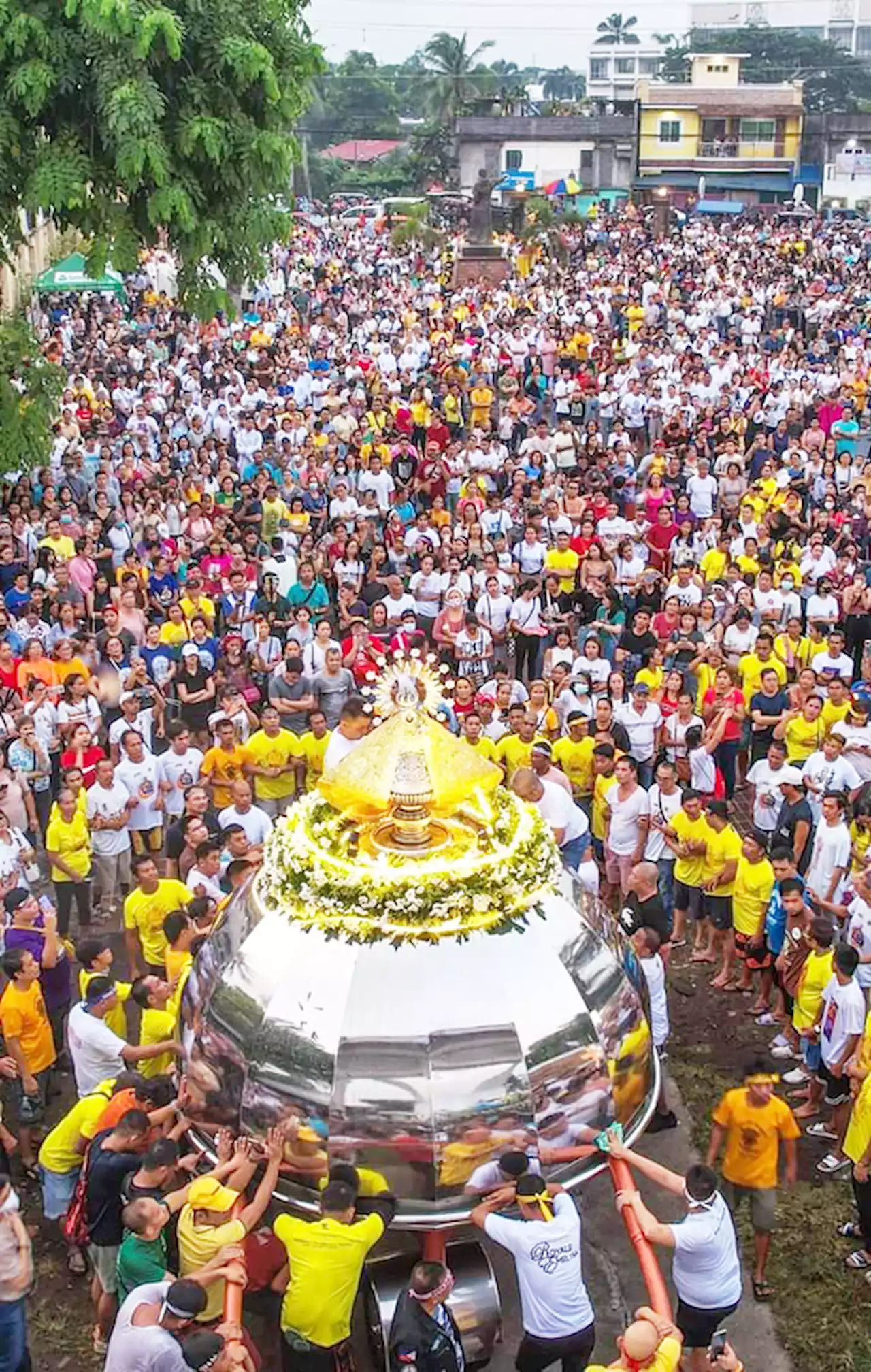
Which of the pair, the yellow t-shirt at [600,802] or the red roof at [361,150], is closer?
the yellow t-shirt at [600,802]

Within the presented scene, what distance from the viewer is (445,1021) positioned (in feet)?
25.5

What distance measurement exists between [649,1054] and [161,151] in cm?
1033

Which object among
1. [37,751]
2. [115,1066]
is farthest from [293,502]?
[115,1066]

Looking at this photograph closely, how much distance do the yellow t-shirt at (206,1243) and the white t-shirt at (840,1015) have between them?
12.9 feet

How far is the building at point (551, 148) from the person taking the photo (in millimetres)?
83188

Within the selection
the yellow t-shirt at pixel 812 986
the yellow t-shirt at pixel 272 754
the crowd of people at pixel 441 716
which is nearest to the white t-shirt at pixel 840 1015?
the crowd of people at pixel 441 716

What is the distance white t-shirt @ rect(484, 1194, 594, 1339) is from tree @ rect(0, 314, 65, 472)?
12616 mm

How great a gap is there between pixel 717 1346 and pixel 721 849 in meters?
4.24

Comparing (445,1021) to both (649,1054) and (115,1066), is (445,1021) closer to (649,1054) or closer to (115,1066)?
(649,1054)

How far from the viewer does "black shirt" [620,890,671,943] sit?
10102 millimetres

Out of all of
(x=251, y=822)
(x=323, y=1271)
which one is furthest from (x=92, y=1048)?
(x=251, y=822)

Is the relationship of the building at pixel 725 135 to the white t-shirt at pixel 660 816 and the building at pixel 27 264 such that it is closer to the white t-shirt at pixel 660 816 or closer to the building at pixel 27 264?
the building at pixel 27 264

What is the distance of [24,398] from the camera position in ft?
57.4

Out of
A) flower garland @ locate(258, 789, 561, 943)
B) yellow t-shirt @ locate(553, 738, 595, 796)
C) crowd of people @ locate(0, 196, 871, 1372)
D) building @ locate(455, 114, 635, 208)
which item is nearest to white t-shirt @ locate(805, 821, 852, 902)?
crowd of people @ locate(0, 196, 871, 1372)
